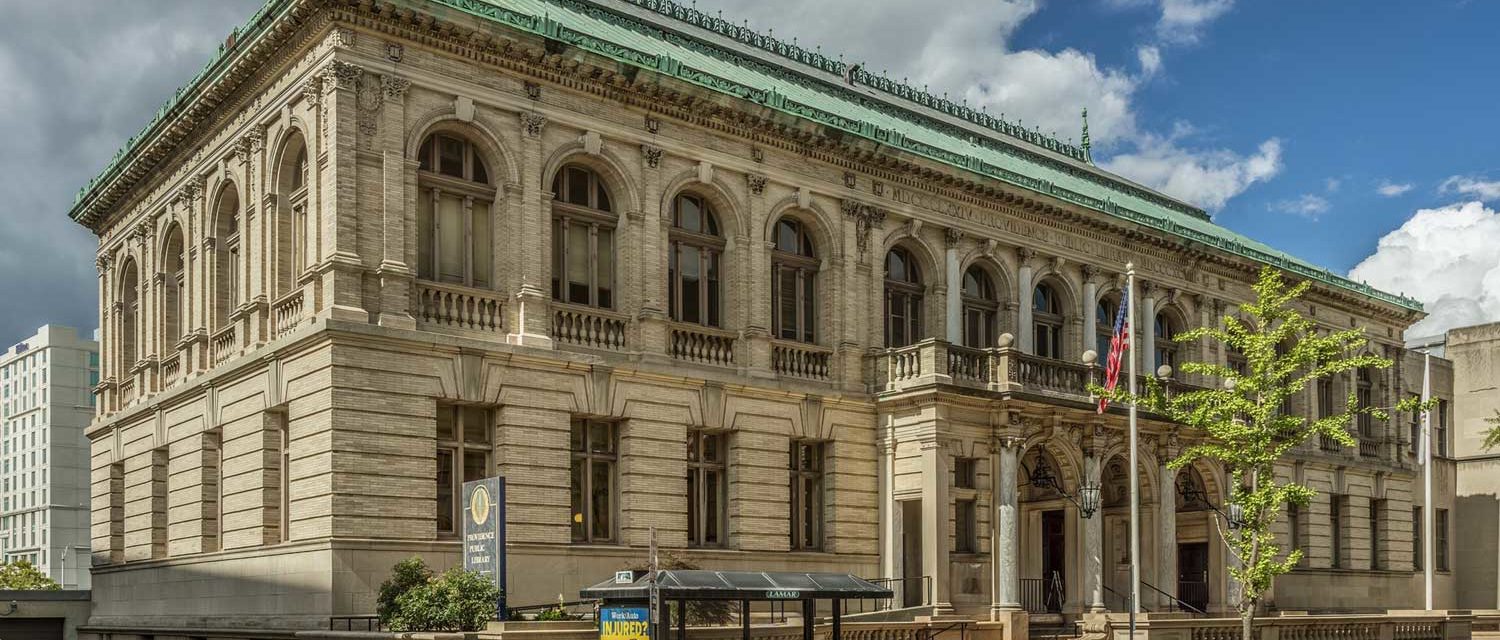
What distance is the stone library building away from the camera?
30.5m

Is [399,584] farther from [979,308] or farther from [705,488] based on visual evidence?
[979,308]

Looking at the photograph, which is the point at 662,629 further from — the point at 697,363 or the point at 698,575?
the point at 697,363

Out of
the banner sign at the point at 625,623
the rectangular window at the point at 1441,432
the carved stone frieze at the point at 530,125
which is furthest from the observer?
the rectangular window at the point at 1441,432

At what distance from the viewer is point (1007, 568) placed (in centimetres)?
3750

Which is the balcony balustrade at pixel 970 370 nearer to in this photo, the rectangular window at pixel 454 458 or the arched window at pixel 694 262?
the arched window at pixel 694 262

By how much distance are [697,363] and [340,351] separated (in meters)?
9.11

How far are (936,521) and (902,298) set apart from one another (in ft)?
23.2

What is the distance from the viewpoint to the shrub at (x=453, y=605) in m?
26.8

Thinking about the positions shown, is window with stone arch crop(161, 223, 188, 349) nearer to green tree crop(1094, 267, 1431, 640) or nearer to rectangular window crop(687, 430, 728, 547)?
rectangular window crop(687, 430, 728, 547)

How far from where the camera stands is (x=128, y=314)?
141 ft

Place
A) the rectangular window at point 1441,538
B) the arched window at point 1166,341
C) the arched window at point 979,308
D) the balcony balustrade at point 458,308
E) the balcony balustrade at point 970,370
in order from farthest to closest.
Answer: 1. the rectangular window at point 1441,538
2. the arched window at point 1166,341
3. the arched window at point 979,308
4. the balcony balustrade at point 970,370
5. the balcony balustrade at point 458,308

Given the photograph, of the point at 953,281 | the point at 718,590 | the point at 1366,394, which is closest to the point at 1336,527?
the point at 1366,394

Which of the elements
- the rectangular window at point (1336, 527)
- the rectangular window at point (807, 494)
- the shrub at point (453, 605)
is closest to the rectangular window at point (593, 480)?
the rectangular window at point (807, 494)

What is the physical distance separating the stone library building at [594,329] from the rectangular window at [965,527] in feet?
0.28
